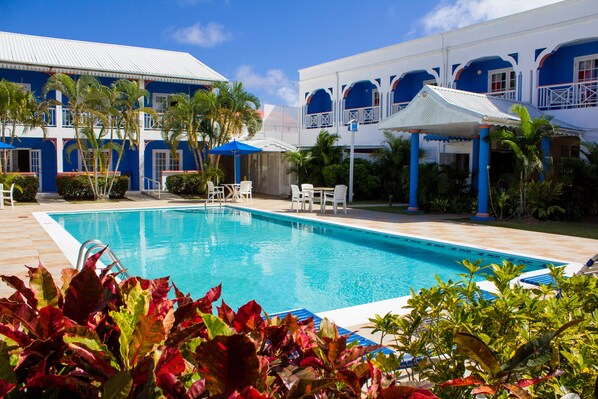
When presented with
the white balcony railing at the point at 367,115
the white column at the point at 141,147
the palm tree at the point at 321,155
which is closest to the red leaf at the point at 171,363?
the palm tree at the point at 321,155

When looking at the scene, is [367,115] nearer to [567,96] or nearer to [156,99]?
[567,96]

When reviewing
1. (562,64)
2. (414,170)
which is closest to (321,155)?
(414,170)

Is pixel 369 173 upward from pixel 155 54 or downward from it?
downward

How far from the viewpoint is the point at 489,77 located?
796 inches

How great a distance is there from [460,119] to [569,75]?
610 centimetres

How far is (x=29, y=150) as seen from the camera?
2400 cm

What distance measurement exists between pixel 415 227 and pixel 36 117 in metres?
16.6

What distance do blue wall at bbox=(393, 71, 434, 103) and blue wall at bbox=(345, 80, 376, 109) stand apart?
2.24m

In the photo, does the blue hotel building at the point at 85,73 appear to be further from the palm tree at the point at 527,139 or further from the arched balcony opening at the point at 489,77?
the palm tree at the point at 527,139

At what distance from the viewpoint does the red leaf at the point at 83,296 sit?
147 cm

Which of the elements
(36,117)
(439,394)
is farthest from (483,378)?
(36,117)

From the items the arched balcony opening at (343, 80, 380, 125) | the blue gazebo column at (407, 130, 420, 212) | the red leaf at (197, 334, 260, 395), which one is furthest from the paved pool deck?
the arched balcony opening at (343, 80, 380, 125)

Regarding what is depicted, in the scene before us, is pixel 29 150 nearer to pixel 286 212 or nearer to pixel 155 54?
pixel 155 54

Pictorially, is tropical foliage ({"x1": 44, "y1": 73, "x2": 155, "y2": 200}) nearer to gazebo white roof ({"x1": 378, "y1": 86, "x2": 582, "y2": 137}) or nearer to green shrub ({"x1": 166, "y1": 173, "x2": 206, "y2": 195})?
green shrub ({"x1": 166, "y1": 173, "x2": 206, "y2": 195})
